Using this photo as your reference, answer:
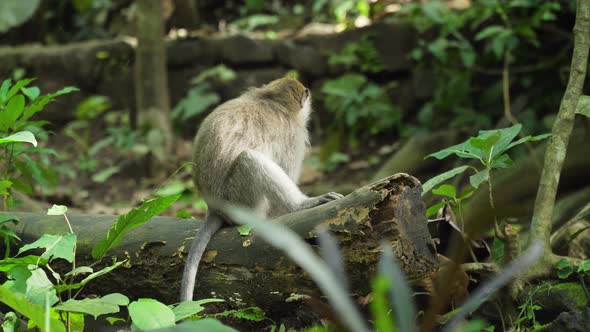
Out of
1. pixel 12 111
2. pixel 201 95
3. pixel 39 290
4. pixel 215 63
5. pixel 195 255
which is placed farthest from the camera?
pixel 215 63

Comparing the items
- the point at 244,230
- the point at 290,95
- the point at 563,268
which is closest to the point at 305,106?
the point at 290,95

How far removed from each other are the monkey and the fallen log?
157mm

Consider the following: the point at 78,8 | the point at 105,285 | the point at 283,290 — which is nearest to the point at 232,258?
the point at 283,290

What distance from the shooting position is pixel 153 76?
29.6ft

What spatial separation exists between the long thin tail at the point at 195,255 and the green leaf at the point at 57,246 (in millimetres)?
627

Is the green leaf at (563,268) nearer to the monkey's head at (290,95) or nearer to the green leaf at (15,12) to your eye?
the monkey's head at (290,95)

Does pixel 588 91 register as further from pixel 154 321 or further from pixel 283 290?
pixel 154 321

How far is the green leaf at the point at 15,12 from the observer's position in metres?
10.3

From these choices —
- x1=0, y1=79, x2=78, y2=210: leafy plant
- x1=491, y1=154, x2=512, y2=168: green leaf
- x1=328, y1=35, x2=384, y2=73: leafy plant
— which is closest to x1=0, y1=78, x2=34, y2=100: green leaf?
x1=0, y1=79, x2=78, y2=210: leafy plant

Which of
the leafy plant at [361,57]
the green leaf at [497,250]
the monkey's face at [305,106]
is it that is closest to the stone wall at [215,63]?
the leafy plant at [361,57]

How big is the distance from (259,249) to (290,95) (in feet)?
6.05

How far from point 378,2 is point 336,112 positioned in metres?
1.77

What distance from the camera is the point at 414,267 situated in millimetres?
3051

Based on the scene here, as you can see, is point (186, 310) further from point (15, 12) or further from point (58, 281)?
point (15, 12)
